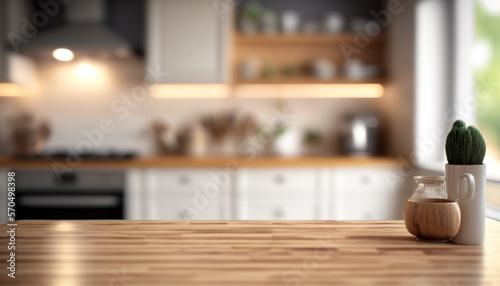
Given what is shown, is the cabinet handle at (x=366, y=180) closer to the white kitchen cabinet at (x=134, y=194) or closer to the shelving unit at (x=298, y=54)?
the shelving unit at (x=298, y=54)

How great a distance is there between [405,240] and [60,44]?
9.96 ft

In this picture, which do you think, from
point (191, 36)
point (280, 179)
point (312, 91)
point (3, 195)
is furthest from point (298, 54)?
point (3, 195)

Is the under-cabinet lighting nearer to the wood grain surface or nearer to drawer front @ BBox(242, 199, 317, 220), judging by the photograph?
the wood grain surface

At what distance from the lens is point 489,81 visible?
2680 millimetres

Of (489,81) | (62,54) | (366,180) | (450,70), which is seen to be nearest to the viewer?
(489,81)

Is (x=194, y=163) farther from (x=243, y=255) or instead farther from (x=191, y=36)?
(x=243, y=255)

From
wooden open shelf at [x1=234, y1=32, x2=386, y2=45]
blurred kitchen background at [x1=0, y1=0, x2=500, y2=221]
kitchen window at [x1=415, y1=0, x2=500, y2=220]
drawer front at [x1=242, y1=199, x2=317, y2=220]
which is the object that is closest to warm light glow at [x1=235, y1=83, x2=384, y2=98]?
blurred kitchen background at [x1=0, y1=0, x2=500, y2=221]

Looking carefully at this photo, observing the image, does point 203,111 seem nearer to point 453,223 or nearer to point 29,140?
point 29,140

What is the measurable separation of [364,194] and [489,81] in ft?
3.59

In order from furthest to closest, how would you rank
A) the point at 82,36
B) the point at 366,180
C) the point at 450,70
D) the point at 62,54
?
the point at 62,54
the point at 82,36
the point at 366,180
the point at 450,70

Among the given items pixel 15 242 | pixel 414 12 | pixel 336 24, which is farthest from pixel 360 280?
pixel 336 24

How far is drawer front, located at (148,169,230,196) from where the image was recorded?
3.21m

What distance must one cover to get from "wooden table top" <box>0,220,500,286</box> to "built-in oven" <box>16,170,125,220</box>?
186cm

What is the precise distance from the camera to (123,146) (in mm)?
3836
